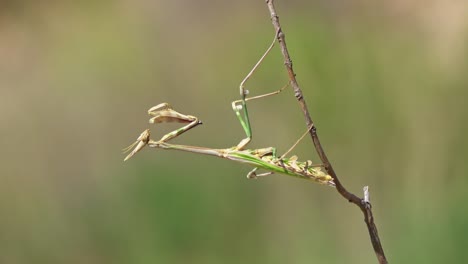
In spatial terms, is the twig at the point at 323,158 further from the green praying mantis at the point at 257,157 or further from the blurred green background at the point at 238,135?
the blurred green background at the point at 238,135

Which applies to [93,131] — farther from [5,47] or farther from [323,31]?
[323,31]

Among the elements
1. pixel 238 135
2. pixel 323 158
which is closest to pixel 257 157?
pixel 323 158

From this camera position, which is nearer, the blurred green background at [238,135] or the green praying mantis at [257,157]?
the green praying mantis at [257,157]

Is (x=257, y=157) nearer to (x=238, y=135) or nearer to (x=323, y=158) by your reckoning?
(x=323, y=158)

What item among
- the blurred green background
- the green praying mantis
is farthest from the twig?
the blurred green background

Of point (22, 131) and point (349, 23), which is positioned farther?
point (22, 131)

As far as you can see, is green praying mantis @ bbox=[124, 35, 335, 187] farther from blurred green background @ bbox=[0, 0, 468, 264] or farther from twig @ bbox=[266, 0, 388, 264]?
blurred green background @ bbox=[0, 0, 468, 264]

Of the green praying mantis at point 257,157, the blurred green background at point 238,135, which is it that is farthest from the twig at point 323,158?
the blurred green background at point 238,135

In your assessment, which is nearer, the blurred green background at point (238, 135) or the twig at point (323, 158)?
the twig at point (323, 158)

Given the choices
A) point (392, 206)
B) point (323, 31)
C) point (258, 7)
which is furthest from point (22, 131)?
point (392, 206)
